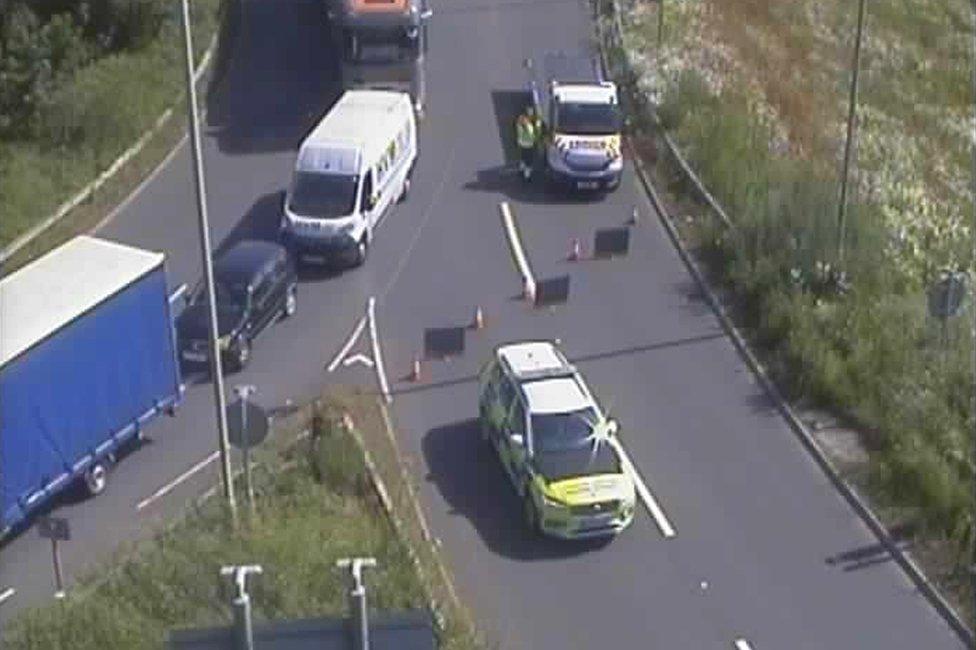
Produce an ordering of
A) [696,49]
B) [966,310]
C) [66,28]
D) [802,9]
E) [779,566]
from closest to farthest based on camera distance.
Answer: [779,566]
[966,310]
[66,28]
[696,49]
[802,9]

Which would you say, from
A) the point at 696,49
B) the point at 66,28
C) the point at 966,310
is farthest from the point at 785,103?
the point at 66,28

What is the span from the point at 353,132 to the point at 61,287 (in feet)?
28.6

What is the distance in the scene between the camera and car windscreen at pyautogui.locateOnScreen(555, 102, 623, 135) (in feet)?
120

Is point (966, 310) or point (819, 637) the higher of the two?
point (966, 310)

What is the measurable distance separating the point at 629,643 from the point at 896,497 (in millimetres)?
5131

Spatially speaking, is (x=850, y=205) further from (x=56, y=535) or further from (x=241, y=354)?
(x=56, y=535)

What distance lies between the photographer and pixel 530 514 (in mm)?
26875

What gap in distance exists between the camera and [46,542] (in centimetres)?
2664

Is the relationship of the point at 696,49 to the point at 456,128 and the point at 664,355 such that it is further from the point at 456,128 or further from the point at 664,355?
the point at 664,355

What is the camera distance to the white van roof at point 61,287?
26141mm

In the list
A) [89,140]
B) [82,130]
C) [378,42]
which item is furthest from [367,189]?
[82,130]

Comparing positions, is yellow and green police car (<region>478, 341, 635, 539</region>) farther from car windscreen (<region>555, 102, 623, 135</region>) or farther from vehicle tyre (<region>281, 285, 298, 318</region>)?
car windscreen (<region>555, 102, 623, 135</region>)

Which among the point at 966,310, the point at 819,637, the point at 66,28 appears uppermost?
the point at 66,28

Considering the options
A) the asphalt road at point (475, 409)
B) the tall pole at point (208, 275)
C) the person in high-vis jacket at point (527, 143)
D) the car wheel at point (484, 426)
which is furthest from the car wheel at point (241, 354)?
the person in high-vis jacket at point (527, 143)
